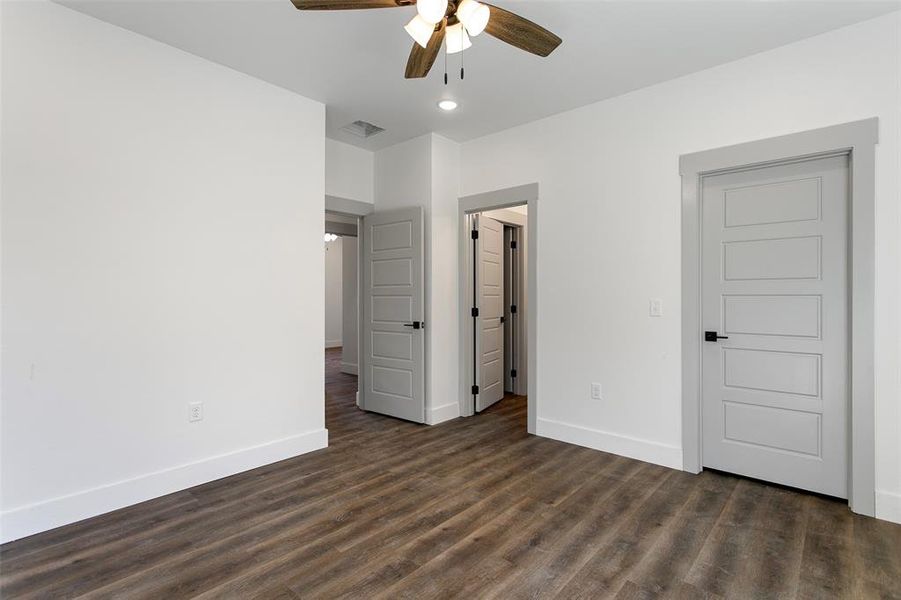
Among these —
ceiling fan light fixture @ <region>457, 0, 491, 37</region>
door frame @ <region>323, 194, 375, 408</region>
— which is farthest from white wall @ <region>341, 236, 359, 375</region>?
ceiling fan light fixture @ <region>457, 0, 491, 37</region>

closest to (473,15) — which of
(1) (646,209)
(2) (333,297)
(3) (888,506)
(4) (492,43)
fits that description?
(4) (492,43)

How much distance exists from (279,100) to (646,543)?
372 cm

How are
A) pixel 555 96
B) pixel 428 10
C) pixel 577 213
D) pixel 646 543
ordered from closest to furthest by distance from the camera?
1. pixel 428 10
2. pixel 646 543
3. pixel 555 96
4. pixel 577 213

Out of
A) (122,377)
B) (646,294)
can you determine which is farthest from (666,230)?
(122,377)

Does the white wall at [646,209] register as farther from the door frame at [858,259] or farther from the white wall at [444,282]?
the white wall at [444,282]

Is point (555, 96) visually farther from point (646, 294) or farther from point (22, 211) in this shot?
point (22, 211)

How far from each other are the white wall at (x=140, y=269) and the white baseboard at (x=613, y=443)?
1.95 m

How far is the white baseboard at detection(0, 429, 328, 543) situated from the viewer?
91.7 inches

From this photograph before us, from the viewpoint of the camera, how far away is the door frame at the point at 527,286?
4.05m

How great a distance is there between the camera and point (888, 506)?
2484mm

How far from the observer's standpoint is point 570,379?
3.83 metres

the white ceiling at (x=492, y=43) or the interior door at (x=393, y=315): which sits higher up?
the white ceiling at (x=492, y=43)

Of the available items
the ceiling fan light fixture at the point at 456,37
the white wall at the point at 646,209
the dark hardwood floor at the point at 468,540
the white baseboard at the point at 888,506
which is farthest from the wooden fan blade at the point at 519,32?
the white baseboard at the point at 888,506

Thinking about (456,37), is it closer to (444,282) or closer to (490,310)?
(444,282)
